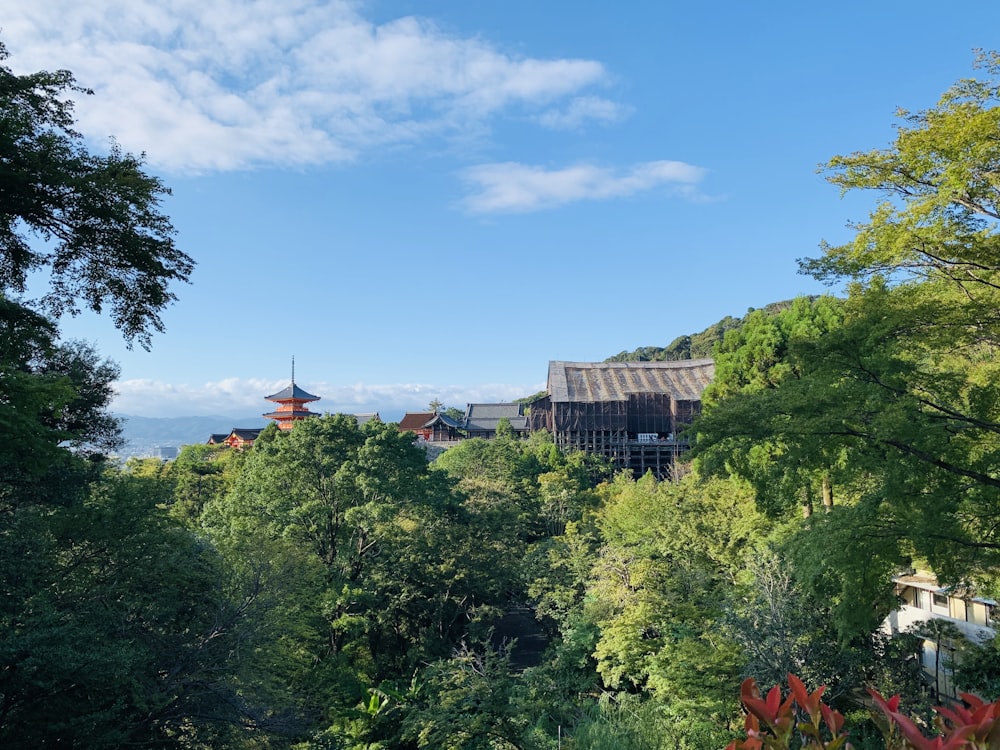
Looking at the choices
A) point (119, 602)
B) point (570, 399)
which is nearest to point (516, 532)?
point (119, 602)

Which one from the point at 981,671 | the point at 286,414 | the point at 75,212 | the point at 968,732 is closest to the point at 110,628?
the point at 75,212

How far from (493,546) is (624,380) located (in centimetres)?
2978

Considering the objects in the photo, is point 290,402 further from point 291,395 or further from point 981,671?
point 981,671

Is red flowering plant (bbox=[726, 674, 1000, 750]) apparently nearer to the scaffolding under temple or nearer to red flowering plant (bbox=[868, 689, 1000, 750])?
red flowering plant (bbox=[868, 689, 1000, 750])

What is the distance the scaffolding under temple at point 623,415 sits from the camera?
42.3m

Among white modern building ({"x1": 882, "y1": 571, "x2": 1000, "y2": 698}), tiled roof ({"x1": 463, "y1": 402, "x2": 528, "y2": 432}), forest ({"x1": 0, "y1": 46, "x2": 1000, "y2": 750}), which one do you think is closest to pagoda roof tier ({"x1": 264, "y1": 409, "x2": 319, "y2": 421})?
tiled roof ({"x1": 463, "y1": 402, "x2": 528, "y2": 432})

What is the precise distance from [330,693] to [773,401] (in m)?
11.3

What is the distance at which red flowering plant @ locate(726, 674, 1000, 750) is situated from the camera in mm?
1476

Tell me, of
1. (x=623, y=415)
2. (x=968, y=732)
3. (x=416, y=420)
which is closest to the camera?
(x=968, y=732)

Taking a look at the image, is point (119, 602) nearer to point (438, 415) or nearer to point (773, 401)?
point (773, 401)

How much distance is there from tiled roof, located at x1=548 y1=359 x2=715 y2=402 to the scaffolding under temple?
0.07 metres

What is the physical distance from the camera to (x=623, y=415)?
42.6 m

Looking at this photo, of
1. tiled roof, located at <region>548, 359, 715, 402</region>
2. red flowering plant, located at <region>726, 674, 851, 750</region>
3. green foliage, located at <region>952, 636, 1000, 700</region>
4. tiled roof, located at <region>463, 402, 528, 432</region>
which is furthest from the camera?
tiled roof, located at <region>463, 402, 528, 432</region>

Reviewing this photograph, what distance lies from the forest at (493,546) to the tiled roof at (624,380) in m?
26.4
